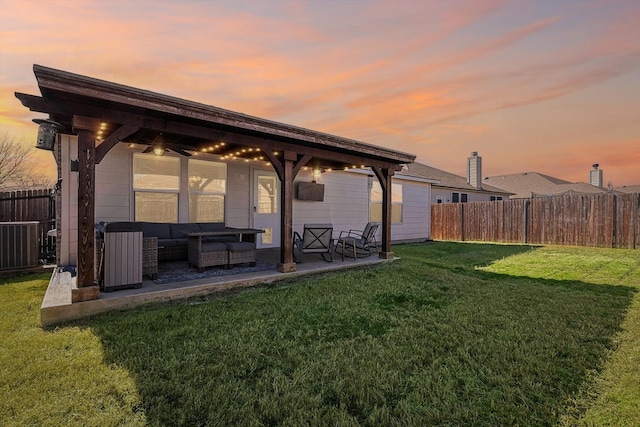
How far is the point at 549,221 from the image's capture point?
38.7 ft

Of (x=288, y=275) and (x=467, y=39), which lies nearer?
(x=288, y=275)

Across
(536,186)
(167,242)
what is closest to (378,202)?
(167,242)

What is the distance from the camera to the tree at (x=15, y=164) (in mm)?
16578

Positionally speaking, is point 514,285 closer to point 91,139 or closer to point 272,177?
point 272,177

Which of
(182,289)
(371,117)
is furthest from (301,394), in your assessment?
(371,117)

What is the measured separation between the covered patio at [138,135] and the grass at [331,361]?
3.88ft

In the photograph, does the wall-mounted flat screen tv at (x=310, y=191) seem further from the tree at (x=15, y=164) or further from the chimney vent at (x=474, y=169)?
the tree at (x=15, y=164)

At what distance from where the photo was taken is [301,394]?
200 cm

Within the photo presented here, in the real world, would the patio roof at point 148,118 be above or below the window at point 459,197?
above

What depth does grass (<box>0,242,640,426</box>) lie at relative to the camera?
184 cm

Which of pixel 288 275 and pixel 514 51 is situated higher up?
pixel 514 51

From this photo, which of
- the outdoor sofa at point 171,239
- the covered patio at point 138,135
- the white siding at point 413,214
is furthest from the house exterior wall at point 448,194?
the outdoor sofa at point 171,239

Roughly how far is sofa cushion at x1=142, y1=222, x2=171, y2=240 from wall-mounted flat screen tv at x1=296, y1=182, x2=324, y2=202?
3.62 m

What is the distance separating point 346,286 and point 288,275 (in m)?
1.05
